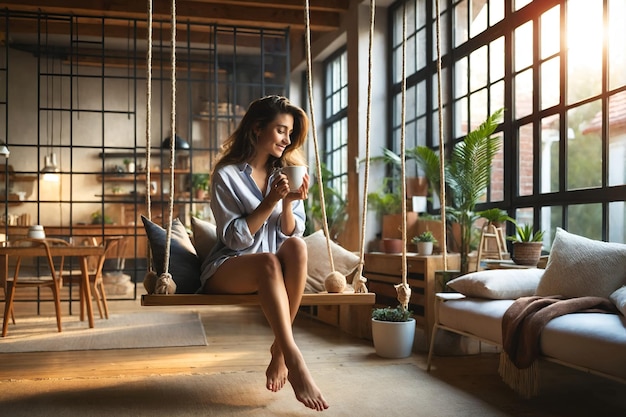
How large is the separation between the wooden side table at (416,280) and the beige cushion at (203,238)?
5.63ft

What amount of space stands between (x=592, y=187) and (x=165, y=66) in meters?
8.23

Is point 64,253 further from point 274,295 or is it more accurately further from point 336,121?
point 336,121

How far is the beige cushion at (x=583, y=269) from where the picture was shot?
3100 millimetres

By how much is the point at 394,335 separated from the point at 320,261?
0.87 m

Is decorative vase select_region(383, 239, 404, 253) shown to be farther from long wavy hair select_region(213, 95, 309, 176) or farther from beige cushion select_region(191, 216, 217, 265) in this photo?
long wavy hair select_region(213, 95, 309, 176)

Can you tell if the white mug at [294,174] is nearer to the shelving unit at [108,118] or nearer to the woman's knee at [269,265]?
the woman's knee at [269,265]

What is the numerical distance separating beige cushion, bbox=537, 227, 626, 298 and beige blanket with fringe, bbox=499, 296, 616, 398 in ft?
0.41

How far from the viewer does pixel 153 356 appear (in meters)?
4.15

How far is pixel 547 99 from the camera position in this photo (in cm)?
434

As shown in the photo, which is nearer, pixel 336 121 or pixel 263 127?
pixel 263 127

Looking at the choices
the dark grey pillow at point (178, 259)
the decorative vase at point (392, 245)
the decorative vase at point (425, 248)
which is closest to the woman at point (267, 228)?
the dark grey pillow at point (178, 259)

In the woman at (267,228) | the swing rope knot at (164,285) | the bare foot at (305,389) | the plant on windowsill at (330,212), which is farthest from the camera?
the plant on windowsill at (330,212)

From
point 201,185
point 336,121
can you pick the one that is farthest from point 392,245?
point 201,185

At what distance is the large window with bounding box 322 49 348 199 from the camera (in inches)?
316
